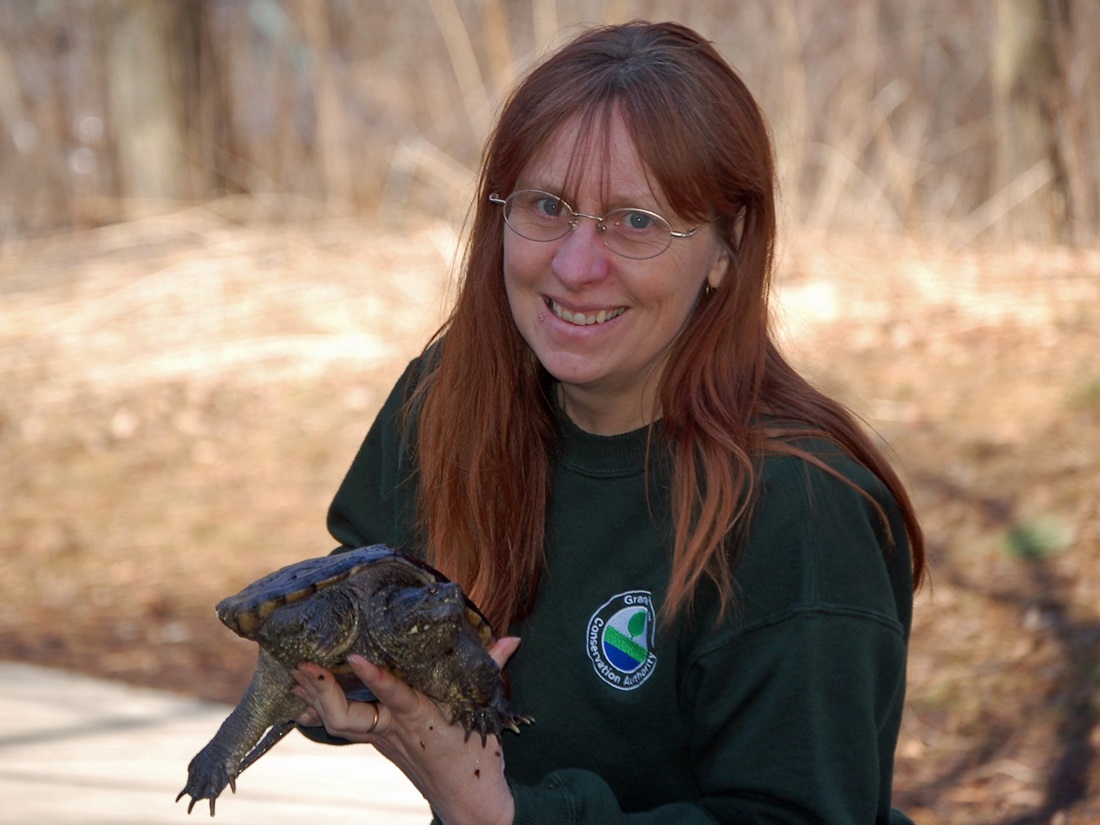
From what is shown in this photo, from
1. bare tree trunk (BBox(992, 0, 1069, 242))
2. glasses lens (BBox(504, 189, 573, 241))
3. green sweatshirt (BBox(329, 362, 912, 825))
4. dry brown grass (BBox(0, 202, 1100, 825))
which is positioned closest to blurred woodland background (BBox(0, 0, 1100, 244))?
bare tree trunk (BBox(992, 0, 1069, 242))

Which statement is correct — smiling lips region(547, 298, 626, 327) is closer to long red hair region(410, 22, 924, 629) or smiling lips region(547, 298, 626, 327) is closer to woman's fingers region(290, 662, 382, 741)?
long red hair region(410, 22, 924, 629)

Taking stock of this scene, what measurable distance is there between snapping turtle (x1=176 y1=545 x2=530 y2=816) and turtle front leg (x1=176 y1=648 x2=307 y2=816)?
11 cm

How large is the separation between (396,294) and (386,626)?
18.2ft

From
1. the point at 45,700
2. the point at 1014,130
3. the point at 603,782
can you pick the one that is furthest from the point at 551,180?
the point at 1014,130

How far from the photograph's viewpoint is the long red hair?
1.88 meters

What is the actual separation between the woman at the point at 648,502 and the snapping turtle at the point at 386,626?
0.13ft

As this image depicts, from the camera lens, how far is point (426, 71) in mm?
10211

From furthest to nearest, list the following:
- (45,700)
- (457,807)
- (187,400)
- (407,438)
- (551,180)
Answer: (187,400)
(45,700)
(407,438)
(551,180)
(457,807)

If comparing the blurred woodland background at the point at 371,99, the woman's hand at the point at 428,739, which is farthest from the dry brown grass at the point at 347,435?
the woman's hand at the point at 428,739

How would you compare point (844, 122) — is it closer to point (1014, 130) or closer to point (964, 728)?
point (1014, 130)

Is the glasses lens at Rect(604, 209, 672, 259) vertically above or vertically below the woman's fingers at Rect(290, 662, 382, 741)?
above

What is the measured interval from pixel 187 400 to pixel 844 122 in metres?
3.81

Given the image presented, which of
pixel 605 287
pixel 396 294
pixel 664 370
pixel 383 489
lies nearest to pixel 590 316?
pixel 605 287

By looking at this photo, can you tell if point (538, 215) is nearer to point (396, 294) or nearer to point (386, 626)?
point (386, 626)
